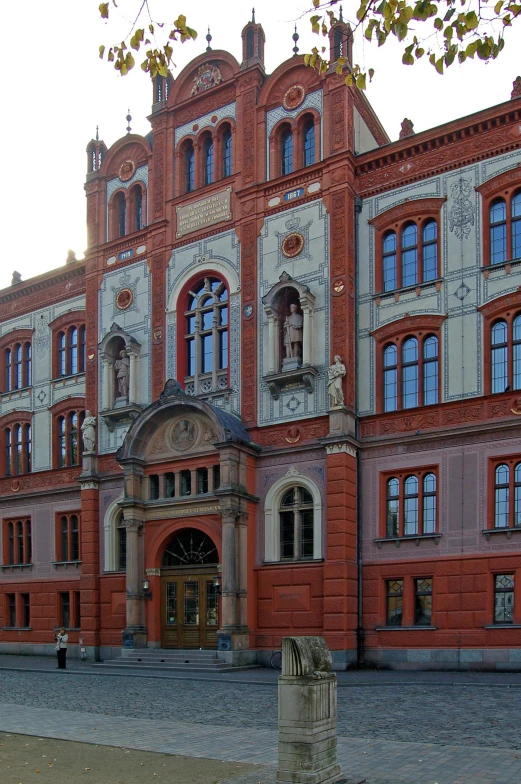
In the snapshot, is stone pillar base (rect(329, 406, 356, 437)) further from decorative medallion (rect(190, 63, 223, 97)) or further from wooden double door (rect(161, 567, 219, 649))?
decorative medallion (rect(190, 63, 223, 97))

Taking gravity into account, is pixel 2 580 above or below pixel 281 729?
below

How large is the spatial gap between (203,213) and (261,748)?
24117mm

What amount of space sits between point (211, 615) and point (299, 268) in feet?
40.3

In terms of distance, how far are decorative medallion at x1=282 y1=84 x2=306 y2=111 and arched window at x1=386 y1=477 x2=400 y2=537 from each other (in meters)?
13.8

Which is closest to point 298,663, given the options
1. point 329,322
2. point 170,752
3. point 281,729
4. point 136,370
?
point 281,729

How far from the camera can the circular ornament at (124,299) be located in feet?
119

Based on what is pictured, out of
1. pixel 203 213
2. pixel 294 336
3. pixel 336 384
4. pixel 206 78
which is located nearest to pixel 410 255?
pixel 294 336

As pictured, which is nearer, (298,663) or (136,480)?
(298,663)

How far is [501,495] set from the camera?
2677 cm

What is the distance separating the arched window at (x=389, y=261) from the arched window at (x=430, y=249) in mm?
1106

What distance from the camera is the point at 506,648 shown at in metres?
25.7

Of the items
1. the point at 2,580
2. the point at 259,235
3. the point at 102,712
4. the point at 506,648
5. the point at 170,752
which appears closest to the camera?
the point at 170,752

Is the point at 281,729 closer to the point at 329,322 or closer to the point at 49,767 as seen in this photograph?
the point at 49,767

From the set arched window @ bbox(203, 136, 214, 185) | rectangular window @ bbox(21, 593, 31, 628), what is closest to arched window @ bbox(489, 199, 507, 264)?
arched window @ bbox(203, 136, 214, 185)
